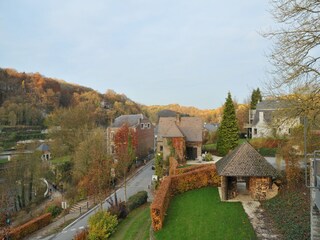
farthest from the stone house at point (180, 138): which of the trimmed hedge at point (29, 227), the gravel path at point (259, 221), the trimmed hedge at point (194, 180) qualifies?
the gravel path at point (259, 221)

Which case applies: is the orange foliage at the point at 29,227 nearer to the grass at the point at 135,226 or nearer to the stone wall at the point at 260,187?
the grass at the point at 135,226

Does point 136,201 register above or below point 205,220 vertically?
below

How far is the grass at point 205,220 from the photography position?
41.0 feet

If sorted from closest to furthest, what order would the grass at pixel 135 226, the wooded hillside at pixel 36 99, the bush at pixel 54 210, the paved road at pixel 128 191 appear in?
the grass at pixel 135 226 → the paved road at pixel 128 191 → the bush at pixel 54 210 → the wooded hillside at pixel 36 99

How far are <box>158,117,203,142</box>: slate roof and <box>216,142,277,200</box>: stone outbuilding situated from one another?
1716 cm

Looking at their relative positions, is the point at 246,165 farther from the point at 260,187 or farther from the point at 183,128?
the point at 183,128

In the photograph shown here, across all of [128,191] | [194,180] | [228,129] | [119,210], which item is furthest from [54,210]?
[228,129]

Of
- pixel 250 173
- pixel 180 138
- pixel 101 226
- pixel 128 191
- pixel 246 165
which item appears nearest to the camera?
pixel 101 226

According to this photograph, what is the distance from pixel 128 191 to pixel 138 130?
19093 mm

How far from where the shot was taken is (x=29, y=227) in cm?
2127

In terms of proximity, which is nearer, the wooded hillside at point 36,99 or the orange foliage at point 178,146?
the orange foliage at point 178,146

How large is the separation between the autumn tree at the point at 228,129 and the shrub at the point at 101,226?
2008 cm

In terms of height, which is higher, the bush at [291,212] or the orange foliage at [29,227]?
the bush at [291,212]

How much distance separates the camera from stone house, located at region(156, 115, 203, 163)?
114 feet
